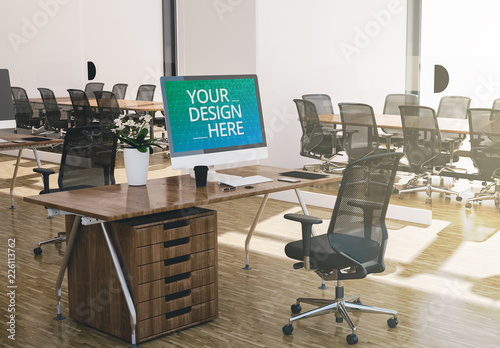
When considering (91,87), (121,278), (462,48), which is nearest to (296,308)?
(121,278)

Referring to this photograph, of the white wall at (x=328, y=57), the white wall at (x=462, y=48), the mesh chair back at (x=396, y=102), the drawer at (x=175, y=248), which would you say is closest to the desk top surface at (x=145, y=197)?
the drawer at (x=175, y=248)

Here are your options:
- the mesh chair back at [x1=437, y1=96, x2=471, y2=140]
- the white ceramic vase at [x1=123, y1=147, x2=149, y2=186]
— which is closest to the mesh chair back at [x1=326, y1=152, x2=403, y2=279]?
the white ceramic vase at [x1=123, y1=147, x2=149, y2=186]

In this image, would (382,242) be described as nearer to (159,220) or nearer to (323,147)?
(159,220)

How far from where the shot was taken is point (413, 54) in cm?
828

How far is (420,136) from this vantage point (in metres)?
6.79

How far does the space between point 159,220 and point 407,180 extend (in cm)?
493

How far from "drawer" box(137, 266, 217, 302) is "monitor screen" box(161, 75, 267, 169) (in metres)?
0.61

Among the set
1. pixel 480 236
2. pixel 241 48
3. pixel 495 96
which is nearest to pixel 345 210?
pixel 480 236

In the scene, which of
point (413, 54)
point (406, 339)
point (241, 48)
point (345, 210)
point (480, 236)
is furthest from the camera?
point (413, 54)

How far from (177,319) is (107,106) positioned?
6851mm

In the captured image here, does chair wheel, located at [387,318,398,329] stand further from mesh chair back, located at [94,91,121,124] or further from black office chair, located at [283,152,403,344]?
mesh chair back, located at [94,91,121,124]

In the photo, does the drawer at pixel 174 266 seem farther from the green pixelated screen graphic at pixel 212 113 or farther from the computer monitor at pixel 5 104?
the computer monitor at pixel 5 104

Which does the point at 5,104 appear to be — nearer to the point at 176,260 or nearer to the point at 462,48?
the point at 176,260

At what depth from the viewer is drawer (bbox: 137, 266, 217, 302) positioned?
3.27 meters
